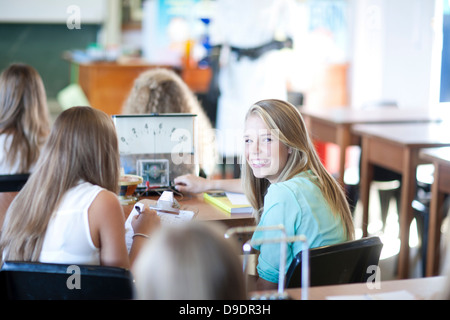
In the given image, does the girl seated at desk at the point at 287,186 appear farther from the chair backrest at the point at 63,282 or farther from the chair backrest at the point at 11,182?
the chair backrest at the point at 11,182

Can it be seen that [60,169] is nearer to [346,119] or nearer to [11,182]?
[11,182]

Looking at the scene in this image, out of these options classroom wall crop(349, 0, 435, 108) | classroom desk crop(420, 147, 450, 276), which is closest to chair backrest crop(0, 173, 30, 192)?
classroom desk crop(420, 147, 450, 276)

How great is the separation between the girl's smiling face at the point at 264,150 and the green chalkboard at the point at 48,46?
6.38 metres

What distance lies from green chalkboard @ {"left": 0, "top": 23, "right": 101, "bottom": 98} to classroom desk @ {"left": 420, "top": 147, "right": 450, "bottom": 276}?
572 centimetres

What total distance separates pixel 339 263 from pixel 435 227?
175cm

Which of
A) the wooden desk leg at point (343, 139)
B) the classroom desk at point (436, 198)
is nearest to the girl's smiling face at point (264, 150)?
the classroom desk at point (436, 198)

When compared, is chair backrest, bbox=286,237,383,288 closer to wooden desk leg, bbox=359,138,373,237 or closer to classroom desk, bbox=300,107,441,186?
wooden desk leg, bbox=359,138,373,237

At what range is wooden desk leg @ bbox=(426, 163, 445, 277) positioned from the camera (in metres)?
3.09

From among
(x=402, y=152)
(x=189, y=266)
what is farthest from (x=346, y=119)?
(x=189, y=266)

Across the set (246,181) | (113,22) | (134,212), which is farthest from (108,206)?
(113,22)

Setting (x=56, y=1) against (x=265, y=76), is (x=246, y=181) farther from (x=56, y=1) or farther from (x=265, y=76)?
(x=56, y=1)

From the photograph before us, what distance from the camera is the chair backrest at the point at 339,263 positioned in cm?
155

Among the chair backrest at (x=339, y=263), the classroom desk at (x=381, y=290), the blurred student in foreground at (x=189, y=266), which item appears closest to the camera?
A: the blurred student in foreground at (x=189, y=266)

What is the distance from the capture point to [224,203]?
7.27ft
